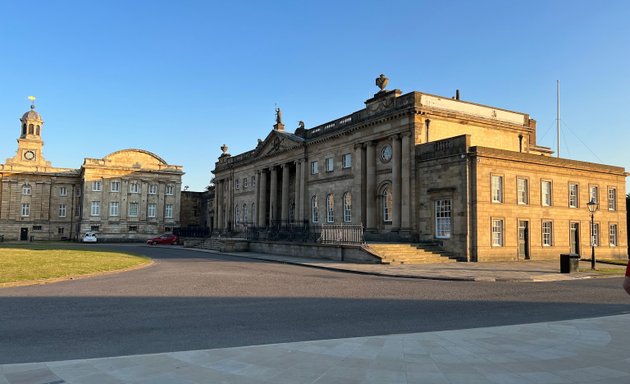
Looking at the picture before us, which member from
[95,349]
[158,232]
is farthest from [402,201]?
[158,232]

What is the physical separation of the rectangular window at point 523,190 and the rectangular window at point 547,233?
2.49 m

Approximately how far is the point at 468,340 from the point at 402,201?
26.0 m

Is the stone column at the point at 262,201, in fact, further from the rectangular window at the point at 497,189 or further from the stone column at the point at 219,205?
the rectangular window at the point at 497,189

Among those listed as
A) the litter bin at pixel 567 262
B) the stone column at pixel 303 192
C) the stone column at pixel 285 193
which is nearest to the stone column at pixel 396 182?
the litter bin at pixel 567 262

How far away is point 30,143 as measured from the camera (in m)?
79.6

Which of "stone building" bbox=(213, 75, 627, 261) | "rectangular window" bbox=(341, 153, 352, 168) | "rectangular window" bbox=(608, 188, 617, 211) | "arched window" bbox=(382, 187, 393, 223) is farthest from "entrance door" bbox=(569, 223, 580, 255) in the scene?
"rectangular window" bbox=(341, 153, 352, 168)

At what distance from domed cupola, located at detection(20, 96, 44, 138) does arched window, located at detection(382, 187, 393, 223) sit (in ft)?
228

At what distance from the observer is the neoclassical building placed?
2985 inches

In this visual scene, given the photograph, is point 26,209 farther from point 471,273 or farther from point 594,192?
point 594,192

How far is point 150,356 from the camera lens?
6.42 metres

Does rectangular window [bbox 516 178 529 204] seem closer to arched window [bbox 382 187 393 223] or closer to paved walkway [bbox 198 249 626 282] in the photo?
paved walkway [bbox 198 249 626 282]

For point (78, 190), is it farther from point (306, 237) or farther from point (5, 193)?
point (306, 237)

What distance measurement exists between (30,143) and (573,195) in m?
81.2

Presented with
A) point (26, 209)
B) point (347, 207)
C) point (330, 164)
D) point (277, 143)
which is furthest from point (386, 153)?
point (26, 209)
